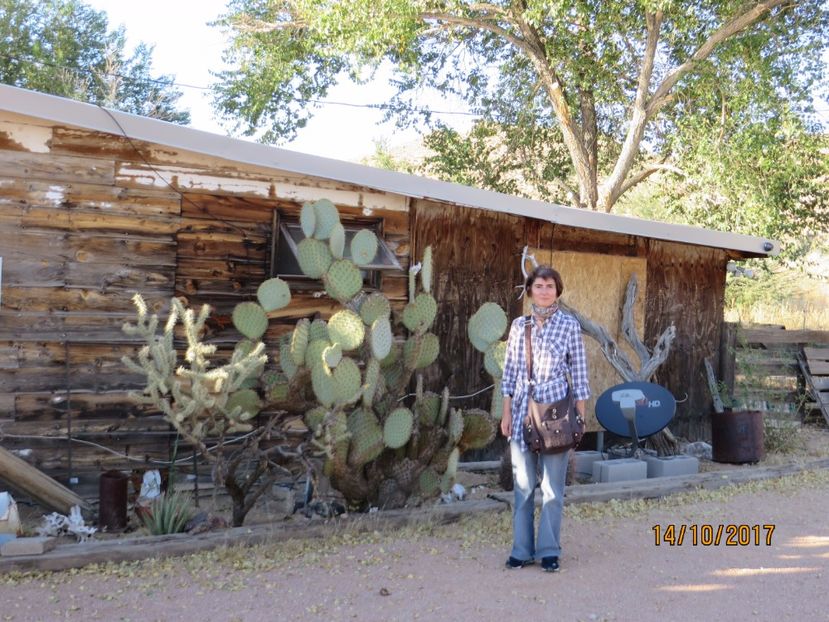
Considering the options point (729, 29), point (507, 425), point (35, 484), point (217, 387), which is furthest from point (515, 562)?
point (729, 29)

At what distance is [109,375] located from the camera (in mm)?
6543

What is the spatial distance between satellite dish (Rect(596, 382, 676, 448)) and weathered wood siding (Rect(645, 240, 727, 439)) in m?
1.98

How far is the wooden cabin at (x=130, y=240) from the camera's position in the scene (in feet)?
20.5

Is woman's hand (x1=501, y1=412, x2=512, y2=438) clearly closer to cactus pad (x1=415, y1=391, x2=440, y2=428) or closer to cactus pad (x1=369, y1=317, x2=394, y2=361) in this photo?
cactus pad (x1=369, y1=317, x2=394, y2=361)

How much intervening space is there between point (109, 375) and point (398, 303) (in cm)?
258

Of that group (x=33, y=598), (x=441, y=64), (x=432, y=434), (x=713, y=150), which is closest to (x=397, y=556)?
(x=432, y=434)

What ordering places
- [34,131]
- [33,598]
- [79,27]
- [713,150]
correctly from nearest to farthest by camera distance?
1. [33,598]
2. [34,131]
3. [713,150]
4. [79,27]

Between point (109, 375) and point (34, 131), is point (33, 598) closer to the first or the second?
point (109, 375)

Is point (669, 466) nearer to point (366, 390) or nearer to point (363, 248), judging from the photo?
point (366, 390)

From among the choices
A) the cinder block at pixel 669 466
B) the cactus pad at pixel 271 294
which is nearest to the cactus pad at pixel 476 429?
the cactus pad at pixel 271 294

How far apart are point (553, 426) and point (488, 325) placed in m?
1.83

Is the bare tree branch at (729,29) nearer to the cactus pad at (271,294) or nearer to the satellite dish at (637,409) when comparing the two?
the satellite dish at (637,409)

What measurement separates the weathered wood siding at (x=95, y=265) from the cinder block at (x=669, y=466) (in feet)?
13.2
